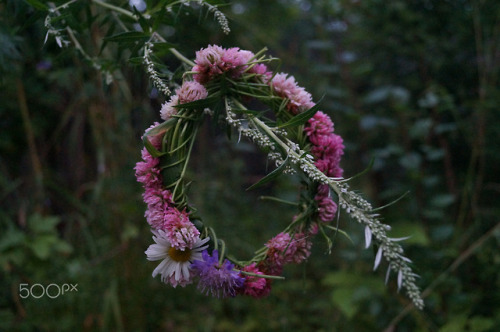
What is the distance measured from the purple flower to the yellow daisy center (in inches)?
0.6

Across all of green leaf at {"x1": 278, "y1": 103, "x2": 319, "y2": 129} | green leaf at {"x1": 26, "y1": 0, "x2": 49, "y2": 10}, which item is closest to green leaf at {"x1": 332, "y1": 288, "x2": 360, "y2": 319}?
green leaf at {"x1": 278, "y1": 103, "x2": 319, "y2": 129}

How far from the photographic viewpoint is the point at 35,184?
6.21 feet

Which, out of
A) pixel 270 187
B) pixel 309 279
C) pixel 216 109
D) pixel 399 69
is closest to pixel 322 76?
pixel 399 69

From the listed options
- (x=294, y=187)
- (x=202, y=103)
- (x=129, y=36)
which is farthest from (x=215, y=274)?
(x=294, y=187)

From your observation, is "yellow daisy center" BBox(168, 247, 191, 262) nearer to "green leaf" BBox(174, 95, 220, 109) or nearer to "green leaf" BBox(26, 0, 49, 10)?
"green leaf" BBox(174, 95, 220, 109)

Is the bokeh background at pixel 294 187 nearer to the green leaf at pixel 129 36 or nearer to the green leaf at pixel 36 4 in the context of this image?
the green leaf at pixel 36 4

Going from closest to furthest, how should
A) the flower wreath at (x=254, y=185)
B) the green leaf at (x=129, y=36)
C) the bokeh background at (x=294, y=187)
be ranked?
the flower wreath at (x=254, y=185), the green leaf at (x=129, y=36), the bokeh background at (x=294, y=187)

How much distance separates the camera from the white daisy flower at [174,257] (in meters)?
0.61

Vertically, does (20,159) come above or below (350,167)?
below

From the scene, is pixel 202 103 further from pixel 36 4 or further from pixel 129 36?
pixel 36 4

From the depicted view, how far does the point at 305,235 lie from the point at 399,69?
4.93ft

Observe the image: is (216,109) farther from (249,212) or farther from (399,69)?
(249,212)

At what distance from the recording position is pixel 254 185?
60cm

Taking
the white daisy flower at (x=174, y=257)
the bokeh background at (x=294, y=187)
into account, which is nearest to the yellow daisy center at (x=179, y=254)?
the white daisy flower at (x=174, y=257)
